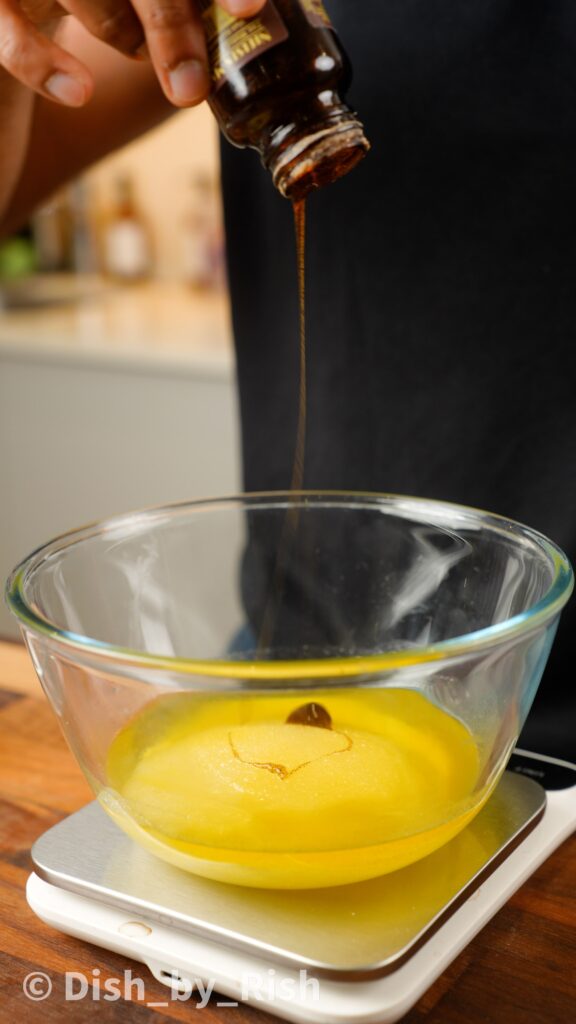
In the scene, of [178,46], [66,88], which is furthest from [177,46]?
[66,88]

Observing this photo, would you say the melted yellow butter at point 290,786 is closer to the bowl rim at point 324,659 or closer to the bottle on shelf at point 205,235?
the bowl rim at point 324,659

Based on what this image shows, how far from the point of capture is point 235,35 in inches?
24.1

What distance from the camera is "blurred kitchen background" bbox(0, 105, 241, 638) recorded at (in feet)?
6.84

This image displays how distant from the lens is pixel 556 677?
3.00 ft

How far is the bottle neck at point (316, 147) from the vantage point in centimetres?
62

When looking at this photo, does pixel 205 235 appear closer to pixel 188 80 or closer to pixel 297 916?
pixel 188 80

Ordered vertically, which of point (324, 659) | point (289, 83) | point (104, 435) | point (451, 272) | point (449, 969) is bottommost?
point (104, 435)

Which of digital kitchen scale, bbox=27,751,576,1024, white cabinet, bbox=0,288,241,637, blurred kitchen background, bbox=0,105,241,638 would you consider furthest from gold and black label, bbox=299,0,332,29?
white cabinet, bbox=0,288,241,637

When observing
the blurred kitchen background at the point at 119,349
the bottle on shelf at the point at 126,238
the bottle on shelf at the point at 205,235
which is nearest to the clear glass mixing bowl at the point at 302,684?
the blurred kitchen background at the point at 119,349

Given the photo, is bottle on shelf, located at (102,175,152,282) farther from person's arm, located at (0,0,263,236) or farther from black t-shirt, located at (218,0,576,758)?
black t-shirt, located at (218,0,576,758)

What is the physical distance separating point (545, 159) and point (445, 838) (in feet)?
1.80

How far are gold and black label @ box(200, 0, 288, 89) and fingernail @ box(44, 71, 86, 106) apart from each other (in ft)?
0.39

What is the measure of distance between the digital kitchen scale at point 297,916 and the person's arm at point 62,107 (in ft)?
1.52

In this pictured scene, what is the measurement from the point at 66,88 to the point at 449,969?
56 cm
